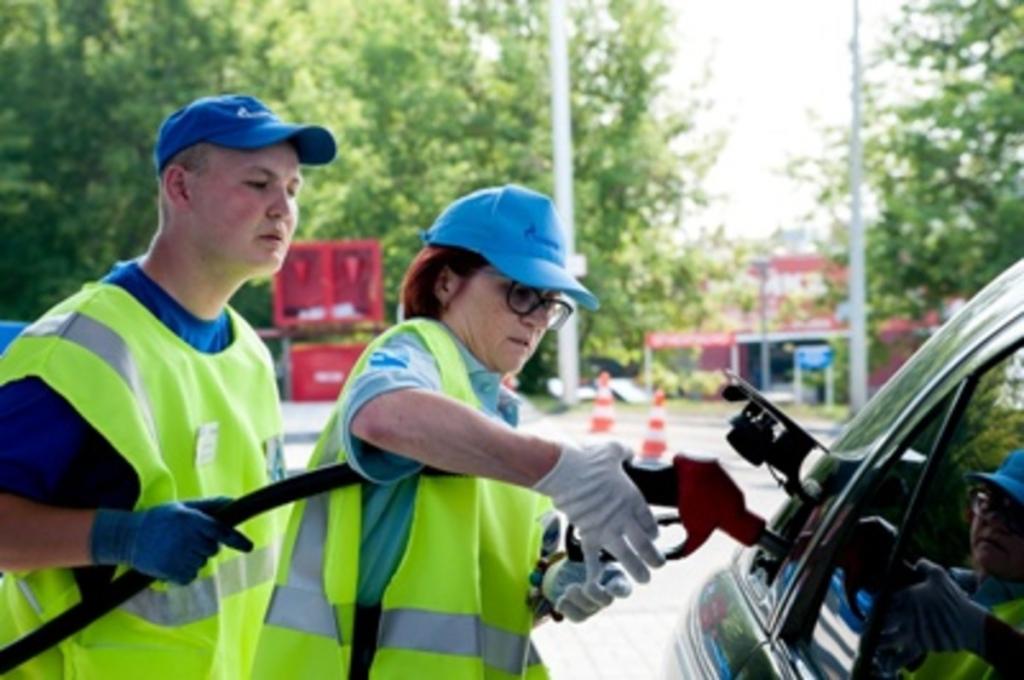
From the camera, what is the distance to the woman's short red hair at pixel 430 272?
243 cm

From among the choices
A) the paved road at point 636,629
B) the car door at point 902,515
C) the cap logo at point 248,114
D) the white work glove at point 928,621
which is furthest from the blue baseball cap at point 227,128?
the paved road at point 636,629

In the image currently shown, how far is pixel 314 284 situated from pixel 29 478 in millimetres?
27494

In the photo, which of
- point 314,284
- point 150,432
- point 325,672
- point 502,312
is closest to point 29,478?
point 150,432

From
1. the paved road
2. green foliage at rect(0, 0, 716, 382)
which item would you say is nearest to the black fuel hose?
the paved road

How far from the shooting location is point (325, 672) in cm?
219

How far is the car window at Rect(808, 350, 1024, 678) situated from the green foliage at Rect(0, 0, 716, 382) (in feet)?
115

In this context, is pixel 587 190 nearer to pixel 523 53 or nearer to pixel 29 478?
pixel 523 53

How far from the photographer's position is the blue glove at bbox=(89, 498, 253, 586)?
96.3 inches

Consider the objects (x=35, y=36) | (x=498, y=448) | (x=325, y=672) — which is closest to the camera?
(x=498, y=448)

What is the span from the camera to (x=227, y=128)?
284 centimetres

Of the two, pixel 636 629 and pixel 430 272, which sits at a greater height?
pixel 430 272

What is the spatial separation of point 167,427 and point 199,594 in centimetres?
31

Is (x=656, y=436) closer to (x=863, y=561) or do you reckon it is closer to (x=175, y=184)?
(x=175, y=184)

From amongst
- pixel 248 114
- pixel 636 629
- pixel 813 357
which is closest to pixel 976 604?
pixel 248 114
